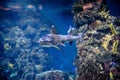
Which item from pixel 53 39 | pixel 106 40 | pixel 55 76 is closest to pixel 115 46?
pixel 106 40

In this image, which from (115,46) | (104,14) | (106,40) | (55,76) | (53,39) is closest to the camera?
(53,39)

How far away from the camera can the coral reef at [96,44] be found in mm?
6914

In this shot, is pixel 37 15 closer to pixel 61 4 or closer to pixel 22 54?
pixel 61 4

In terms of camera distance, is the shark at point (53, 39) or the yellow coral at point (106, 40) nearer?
the shark at point (53, 39)

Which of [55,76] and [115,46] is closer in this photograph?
[115,46]

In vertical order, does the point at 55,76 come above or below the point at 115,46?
below

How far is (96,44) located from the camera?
8.53m

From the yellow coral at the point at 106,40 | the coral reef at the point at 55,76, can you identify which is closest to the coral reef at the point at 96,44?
the yellow coral at the point at 106,40

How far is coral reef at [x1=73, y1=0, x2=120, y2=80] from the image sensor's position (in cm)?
691

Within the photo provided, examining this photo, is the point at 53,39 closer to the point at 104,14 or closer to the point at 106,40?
the point at 106,40

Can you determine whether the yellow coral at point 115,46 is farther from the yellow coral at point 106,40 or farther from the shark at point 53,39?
the shark at point 53,39

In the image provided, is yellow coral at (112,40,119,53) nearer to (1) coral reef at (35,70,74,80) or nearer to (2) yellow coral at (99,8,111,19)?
(2) yellow coral at (99,8,111,19)

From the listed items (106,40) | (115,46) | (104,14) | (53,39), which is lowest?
(115,46)

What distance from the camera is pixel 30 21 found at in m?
24.1
